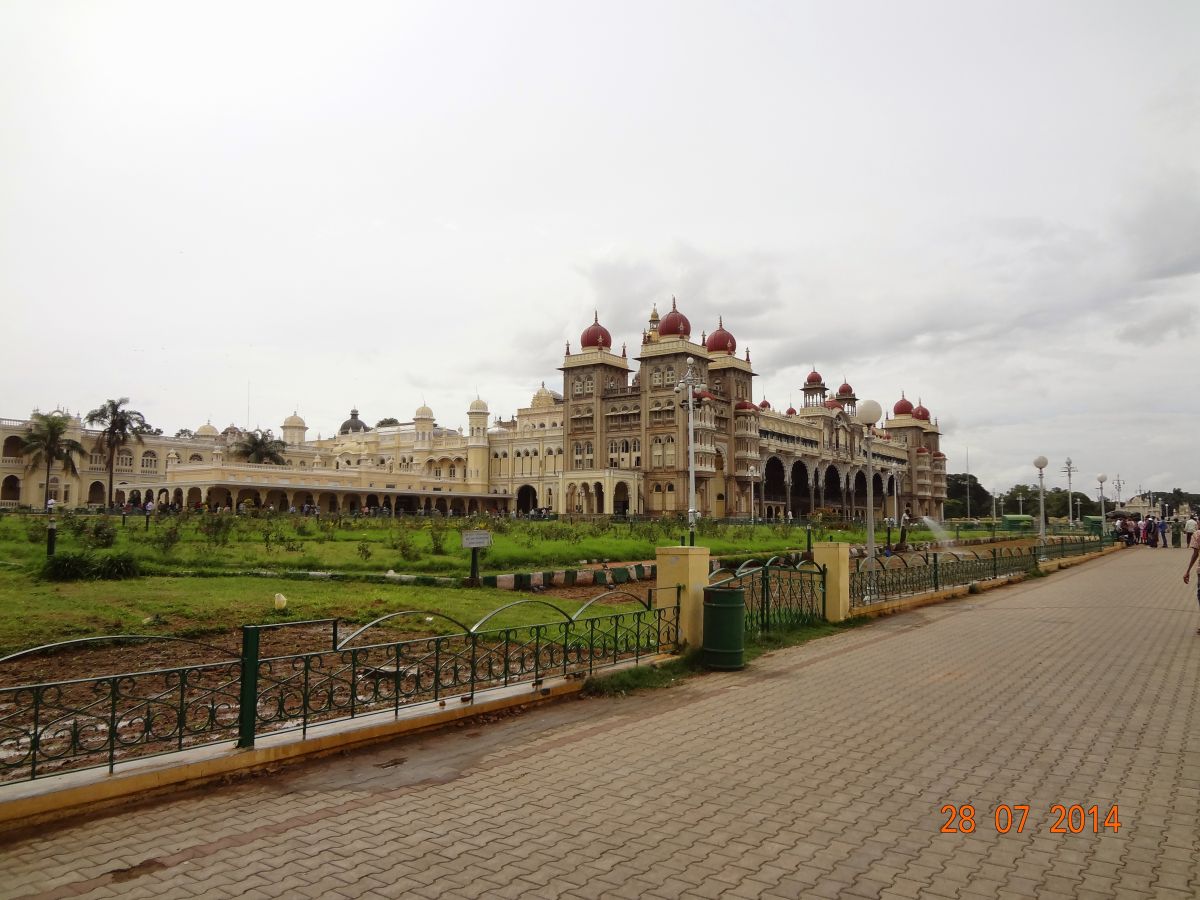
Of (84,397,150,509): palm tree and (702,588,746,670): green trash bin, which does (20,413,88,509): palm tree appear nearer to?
(84,397,150,509): palm tree

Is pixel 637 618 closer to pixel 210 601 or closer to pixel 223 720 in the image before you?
pixel 223 720

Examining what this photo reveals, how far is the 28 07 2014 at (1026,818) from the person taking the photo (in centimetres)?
450

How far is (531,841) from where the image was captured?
429 cm

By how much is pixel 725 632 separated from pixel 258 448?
69344mm

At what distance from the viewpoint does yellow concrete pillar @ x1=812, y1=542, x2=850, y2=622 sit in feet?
42.0

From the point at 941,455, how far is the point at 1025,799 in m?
100

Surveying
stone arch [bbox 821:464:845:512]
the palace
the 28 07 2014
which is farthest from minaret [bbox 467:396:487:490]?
the 28 07 2014

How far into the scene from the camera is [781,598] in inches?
472

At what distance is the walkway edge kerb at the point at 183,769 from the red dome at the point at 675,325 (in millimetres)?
54943

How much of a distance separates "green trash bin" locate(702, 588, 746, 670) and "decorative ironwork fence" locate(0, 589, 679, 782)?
437mm

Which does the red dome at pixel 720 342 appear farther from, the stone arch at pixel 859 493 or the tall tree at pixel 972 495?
the tall tree at pixel 972 495

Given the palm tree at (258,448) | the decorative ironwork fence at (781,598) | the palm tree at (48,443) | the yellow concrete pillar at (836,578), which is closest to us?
the decorative ironwork fence at (781,598)

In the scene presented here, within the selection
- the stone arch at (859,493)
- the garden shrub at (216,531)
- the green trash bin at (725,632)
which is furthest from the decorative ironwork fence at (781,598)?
the stone arch at (859,493)

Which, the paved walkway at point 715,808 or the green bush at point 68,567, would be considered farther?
the green bush at point 68,567
